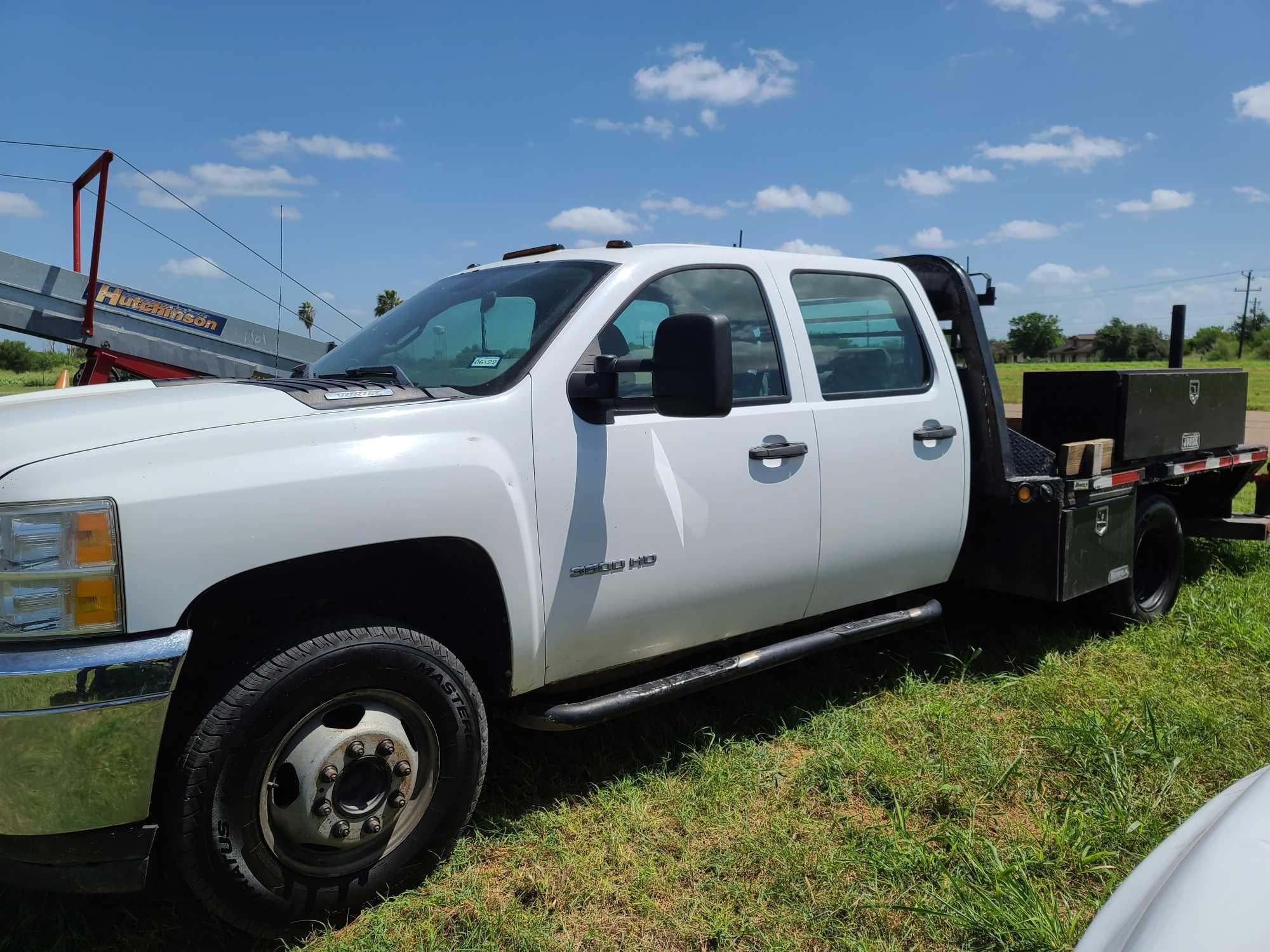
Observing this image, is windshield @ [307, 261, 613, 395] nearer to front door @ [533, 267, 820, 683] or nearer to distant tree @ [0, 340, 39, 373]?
front door @ [533, 267, 820, 683]

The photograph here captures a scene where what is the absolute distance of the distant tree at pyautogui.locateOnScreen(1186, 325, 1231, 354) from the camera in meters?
108

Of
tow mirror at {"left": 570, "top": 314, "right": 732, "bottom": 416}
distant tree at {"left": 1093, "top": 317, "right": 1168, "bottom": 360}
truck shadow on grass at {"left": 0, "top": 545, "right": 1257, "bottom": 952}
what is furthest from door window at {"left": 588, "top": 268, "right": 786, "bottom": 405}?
distant tree at {"left": 1093, "top": 317, "right": 1168, "bottom": 360}

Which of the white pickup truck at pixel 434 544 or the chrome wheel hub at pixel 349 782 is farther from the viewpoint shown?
the chrome wheel hub at pixel 349 782

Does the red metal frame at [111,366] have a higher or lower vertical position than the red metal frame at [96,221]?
lower

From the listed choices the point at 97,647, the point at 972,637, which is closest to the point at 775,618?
the point at 972,637

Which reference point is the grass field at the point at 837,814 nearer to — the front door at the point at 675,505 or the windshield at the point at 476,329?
the front door at the point at 675,505

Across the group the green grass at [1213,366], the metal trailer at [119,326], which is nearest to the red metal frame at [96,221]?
the metal trailer at [119,326]

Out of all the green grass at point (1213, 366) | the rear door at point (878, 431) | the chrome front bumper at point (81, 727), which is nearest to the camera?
the chrome front bumper at point (81, 727)

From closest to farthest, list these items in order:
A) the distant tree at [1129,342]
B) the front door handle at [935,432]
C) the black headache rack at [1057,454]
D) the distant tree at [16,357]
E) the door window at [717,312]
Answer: the door window at [717,312] → the front door handle at [935,432] → the black headache rack at [1057,454] → the distant tree at [16,357] → the distant tree at [1129,342]

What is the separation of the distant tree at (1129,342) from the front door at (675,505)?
363ft

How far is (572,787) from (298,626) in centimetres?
128

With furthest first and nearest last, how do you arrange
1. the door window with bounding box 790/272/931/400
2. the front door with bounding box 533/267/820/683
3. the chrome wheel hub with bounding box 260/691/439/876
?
the door window with bounding box 790/272/931/400 → the front door with bounding box 533/267/820/683 → the chrome wheel hub with bounding box 260/691/439/876

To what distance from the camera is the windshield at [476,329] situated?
284 centimetres

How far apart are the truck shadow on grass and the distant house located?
5315 inches
